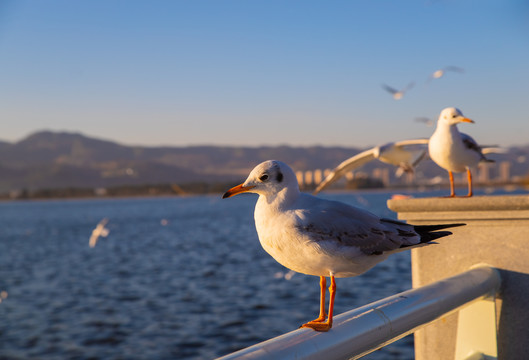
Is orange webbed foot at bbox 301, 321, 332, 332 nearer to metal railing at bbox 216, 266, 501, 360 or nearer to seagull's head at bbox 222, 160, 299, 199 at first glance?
metal railing at bbox 216, 266, 501, 360

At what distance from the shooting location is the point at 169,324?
2302cm

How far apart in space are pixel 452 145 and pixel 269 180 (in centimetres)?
213

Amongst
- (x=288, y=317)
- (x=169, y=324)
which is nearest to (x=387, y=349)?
(x=288, y=317)

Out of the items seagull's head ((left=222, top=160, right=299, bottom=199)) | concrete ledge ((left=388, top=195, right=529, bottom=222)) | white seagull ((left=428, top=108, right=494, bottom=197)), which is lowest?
concrete ledge ((left=388, top=195, right=529, bottom=222))

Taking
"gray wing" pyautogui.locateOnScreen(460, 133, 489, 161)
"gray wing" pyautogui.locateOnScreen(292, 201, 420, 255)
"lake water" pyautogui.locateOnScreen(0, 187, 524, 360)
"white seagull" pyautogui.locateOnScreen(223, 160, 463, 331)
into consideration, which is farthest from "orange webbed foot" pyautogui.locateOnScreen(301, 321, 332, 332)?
"lake water" pyautogui.locateOnScreen(0, 187, 524, 360)

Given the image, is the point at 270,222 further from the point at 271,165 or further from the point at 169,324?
the point at 169,324

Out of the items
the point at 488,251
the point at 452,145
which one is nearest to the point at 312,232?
the point at 452,145

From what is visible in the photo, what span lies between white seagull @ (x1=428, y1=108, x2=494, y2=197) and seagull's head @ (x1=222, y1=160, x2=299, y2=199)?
200cm

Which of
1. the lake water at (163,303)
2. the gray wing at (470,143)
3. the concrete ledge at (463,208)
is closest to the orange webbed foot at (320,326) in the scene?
the concrete ledge at (463,208)

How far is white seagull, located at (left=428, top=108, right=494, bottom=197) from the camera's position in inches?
144

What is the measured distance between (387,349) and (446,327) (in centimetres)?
1532

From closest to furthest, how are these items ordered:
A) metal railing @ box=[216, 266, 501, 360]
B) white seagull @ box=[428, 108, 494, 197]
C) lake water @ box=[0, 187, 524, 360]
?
metal railing @ box=[216, 266, 501, 360]
white seagull @ box=[428, 108, 494, 197]
lake water @ box=[0, 187, 524, 360]

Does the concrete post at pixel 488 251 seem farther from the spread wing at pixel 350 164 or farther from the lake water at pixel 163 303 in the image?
the lake water at pixel 163 303

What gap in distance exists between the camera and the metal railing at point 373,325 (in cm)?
182
